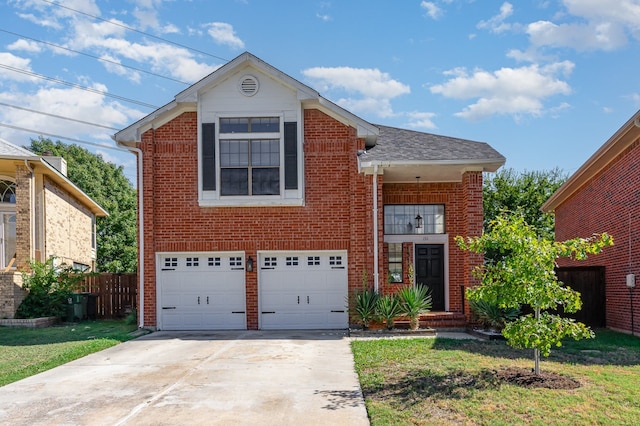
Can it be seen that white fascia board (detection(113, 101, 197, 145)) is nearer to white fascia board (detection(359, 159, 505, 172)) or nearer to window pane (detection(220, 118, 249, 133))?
window pane (detection(220, 118, 249, 133))

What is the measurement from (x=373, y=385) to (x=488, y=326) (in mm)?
6358

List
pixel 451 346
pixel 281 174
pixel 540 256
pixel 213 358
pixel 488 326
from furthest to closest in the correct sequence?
pixel 281 174
pixel 488 326
pixel 451 346
pixel 213 358
pixel 540 256

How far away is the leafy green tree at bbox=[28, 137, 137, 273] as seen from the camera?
40.5 metres

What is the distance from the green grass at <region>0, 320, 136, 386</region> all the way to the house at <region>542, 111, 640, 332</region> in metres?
11.8

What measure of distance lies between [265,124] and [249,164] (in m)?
1.12

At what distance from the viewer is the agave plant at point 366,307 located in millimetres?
13844

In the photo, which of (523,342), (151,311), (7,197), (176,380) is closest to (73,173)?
(7,197)

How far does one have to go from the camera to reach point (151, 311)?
1523 centimetres

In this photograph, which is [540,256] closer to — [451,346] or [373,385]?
[373,385]

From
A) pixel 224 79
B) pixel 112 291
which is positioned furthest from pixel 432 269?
pixel 112 291

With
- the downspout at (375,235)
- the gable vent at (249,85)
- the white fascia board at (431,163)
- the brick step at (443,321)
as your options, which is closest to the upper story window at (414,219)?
the downspout at (375,235)

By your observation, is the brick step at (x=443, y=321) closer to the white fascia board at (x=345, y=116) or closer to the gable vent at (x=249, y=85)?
the white fascia board at (x=345, y=116)

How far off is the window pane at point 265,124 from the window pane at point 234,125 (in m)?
0.18

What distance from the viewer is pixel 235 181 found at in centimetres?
1506
